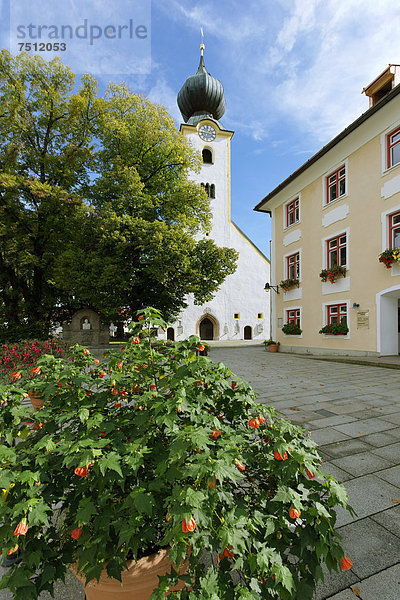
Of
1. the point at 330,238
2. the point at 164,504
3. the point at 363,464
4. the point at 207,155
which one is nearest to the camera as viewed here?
the point at 164,504

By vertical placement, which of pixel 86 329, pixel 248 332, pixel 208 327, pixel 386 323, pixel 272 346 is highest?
pixel 386 323

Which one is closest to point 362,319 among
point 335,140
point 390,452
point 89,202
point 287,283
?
point 287,283

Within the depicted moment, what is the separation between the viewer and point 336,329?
12781 mm

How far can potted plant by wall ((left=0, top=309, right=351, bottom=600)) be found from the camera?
118cm

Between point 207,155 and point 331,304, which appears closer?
point 331,304

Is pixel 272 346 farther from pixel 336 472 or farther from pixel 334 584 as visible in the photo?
pixel 334 584

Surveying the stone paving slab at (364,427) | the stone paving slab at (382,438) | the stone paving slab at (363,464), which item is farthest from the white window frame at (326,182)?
the stone paving slab at (363,464)

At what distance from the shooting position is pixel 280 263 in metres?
17.8

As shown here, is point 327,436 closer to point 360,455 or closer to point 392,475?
point 360,455

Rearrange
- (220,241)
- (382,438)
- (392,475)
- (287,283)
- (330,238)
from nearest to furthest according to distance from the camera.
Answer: (392,475)
(382,438)
(330,238)
(287,283)
(220,241)

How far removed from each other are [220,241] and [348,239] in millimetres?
17545

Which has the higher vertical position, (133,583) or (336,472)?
(133,583)

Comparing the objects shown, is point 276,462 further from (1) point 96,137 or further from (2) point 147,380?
(1) point 96,137

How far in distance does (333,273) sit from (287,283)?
3.59 metres
